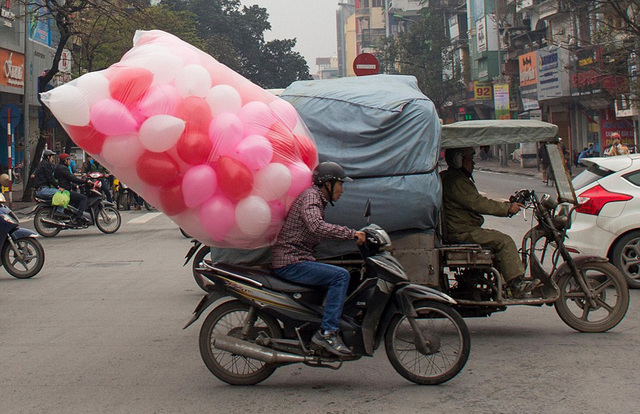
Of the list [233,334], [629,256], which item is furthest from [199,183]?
[629,256]

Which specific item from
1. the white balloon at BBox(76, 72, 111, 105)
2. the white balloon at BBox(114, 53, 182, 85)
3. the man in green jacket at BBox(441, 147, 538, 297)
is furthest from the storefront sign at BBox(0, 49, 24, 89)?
the white balloon at BBox(76, 72, 111, 105)

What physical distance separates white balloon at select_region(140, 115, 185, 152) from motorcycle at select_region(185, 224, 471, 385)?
0.92 meters

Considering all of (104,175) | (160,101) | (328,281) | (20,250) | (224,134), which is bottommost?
(328,281)

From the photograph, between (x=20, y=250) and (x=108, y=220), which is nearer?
(x=20, y=250)

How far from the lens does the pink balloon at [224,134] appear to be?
5797 millimetres

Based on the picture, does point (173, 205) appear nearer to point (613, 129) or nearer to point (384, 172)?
point (384, 172)

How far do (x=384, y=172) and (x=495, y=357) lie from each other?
165 centimetres

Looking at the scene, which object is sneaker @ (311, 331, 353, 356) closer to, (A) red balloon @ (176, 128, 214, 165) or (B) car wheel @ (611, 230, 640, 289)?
(A) red balloon @ (176, 128, 214, 165)

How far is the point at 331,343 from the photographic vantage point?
5.73 m

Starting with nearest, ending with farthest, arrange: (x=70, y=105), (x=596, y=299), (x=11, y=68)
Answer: (x=70, y=105) < (x=596, y=299) < (x=11, y=68)

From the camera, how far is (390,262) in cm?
581

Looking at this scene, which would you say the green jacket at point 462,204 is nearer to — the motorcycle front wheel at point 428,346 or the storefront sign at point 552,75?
the motorcycle front wheel at point 428,346

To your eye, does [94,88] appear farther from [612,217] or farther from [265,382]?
[612,217]

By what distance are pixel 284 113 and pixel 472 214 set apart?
2104 mm
